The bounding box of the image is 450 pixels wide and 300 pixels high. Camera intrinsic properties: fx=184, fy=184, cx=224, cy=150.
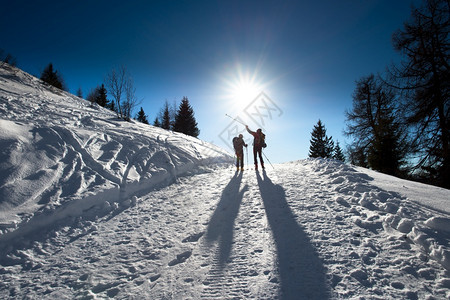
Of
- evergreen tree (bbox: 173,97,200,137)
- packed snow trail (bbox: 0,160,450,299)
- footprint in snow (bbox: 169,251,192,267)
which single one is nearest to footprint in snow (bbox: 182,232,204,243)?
packed snow trail (bbox: 0,160,450,299)

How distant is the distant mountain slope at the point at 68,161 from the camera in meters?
4.40

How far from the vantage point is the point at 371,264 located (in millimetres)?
2396

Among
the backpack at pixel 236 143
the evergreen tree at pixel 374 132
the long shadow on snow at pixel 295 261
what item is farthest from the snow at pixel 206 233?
the evergreen tree at pixel 374 132

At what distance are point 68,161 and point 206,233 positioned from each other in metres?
5.52

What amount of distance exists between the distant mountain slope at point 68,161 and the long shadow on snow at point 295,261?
4.45 metres

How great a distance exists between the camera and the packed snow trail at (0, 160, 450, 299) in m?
2.21

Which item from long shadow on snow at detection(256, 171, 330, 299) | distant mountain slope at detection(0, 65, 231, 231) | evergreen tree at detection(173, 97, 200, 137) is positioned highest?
evergreen tree at detection(173, 97, 200, 137)

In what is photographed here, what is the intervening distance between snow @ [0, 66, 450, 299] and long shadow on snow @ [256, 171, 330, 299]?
0.01 meters

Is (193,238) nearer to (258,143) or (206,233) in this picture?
(206,233)

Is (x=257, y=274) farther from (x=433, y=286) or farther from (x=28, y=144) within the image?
(x=28, y=144)

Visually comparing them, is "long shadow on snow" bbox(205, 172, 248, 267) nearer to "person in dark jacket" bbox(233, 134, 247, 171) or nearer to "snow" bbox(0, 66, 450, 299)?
"snow" bbox(0, 66, 450, 299)

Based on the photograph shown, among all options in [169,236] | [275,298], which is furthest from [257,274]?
[169,236]

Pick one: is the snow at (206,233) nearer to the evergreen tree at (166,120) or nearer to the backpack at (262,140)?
the backpack at (262,140)

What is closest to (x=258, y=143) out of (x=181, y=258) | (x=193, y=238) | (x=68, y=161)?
(x=193, y=238)
